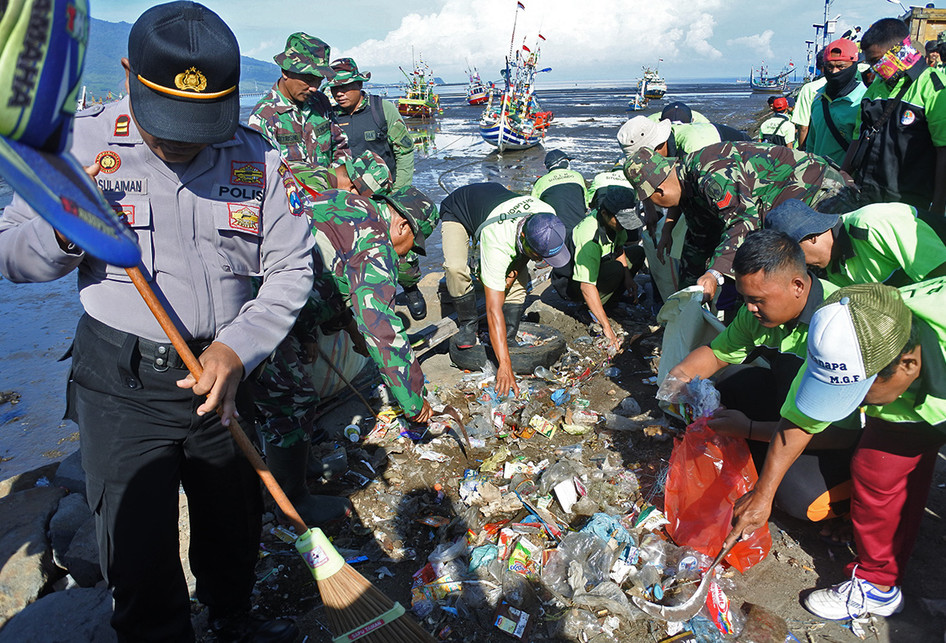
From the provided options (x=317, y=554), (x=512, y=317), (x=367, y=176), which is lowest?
(x=512, y=317)

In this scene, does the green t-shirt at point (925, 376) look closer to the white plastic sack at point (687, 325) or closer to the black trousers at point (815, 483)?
the black trousers at point (815, 483)

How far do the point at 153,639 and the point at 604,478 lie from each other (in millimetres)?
2088

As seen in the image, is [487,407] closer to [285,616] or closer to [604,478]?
[604,478]

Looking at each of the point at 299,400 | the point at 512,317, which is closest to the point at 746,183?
the point at 512,317

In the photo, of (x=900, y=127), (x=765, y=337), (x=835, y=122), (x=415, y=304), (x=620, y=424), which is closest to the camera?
(x=765, y=337)

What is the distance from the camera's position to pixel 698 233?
159 inches

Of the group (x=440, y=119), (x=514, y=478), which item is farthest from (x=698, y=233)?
(x=440, y=119)

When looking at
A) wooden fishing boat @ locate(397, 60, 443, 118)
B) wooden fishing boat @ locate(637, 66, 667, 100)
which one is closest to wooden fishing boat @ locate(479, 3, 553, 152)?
wooden fishing boat @ locate(397, 60, 443, 118)

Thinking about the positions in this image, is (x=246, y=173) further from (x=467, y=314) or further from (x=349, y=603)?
(x=467, y=314)

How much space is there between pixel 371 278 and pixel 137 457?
1208 millimetres

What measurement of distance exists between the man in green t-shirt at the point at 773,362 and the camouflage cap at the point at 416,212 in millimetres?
1508

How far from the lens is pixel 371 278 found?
2.57 meters

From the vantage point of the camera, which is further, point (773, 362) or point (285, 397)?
point (773, 362)

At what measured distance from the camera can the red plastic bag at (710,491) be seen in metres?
2.45
